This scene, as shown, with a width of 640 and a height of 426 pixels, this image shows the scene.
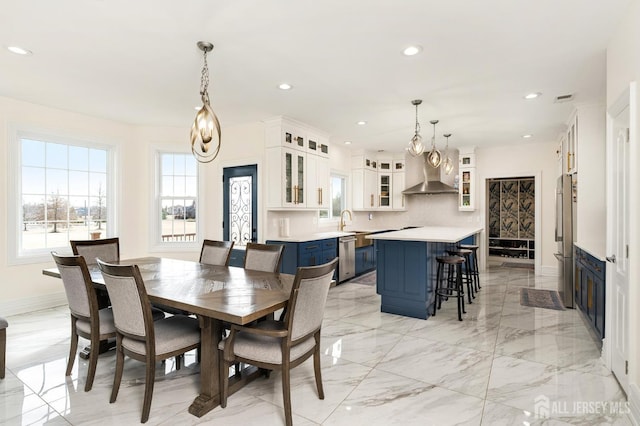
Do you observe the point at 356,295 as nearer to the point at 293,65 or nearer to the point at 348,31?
the point at 293,65

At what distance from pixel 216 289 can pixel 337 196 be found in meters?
5.36

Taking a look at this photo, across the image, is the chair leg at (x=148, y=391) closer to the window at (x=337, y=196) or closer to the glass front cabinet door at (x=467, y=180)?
the window at (x=337, y=196)

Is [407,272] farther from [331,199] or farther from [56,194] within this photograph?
[56,194]

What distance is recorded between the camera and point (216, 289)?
8.07 ft

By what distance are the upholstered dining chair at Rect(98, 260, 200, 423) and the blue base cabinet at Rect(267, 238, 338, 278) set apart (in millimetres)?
2682

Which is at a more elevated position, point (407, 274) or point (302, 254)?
point (302, 254)

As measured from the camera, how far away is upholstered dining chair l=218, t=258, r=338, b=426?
2027 mm

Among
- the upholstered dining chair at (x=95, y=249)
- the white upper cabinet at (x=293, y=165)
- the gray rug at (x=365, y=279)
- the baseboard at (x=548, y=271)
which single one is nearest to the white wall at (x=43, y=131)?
the upholstered dining chair at (x=95, y=249)

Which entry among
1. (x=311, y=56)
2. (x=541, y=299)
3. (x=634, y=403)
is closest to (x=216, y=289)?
(x=311, y=56)

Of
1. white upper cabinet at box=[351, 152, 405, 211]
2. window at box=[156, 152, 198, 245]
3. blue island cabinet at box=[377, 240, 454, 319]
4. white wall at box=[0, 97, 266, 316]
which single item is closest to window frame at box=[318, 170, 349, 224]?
white upper cabinet at box=[351, 152, 405, 211]

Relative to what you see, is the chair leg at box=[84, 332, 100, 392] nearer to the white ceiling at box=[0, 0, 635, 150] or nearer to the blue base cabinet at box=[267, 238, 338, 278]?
the white ceiling at box=[0, 0, 635, 150]

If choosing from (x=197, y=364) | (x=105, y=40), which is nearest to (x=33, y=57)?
(x=105, y=40)

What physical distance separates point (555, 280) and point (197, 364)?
6.25 meters

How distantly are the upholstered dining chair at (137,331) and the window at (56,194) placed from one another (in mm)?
3248
